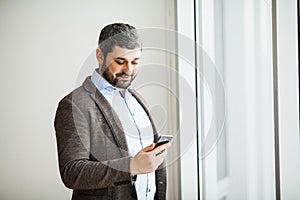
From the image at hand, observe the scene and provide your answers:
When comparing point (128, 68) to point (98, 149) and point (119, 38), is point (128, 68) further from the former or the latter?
point (98, 149)

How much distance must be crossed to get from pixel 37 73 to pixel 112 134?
445 mm

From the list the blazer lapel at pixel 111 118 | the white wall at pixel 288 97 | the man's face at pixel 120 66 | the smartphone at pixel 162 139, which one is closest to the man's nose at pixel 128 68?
the man's face at pixel 120 66

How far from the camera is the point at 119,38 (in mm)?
1433

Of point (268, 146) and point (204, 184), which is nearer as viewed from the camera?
point (268, 146)

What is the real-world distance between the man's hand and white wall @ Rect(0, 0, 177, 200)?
36 cm

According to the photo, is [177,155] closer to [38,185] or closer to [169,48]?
[169,48]

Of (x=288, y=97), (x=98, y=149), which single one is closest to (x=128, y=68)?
(x=98, y=149)

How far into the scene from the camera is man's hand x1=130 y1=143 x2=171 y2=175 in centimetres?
139

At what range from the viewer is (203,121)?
138cm

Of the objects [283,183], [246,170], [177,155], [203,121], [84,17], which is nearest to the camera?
[283,183]

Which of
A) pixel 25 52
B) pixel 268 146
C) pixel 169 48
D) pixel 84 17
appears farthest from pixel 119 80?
pixel 268 146

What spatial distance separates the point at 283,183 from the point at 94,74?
709 mm

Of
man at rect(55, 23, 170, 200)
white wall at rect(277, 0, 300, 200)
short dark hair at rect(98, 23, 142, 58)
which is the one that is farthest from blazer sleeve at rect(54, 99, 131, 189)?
white wall at rect(277, 0, 300, 200)

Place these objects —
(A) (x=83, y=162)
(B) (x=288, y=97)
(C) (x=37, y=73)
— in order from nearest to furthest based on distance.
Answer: (B) (x=288, y=97) < (A) (x=83, y=162) < (C) (x=37, y=73)
